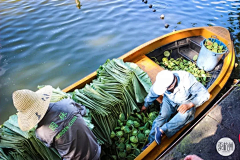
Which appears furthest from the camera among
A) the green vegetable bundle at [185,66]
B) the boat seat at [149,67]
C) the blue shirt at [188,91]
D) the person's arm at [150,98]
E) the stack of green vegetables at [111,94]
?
the green vegetable bundle at [185,66]

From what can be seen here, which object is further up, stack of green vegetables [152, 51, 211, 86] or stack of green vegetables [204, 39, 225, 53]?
stack of green vegetables [204, 39, 225, 53]

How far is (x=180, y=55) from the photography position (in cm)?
481

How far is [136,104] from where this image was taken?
3.41m

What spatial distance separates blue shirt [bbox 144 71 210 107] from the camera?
9.37ft

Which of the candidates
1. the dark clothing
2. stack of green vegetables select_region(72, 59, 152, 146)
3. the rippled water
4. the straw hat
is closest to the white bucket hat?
stack of green vegetables select_region(72, 59, 152, 146)

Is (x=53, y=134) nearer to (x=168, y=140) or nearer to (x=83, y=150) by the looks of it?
(x=83, y=150)

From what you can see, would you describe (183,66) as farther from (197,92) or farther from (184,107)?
(184,107)

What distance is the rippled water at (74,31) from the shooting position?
4.92 meters

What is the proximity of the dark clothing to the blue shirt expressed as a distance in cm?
150

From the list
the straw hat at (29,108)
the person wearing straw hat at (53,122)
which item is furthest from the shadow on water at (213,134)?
the straw hat at (29,108)

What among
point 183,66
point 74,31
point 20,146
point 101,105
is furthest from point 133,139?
point 74,31

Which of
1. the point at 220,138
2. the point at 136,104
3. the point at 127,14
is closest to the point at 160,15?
the point at 127,14

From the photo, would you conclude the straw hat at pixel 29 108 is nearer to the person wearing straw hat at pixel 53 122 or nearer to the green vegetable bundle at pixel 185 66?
the person wearing straw hat at pixel 53 122

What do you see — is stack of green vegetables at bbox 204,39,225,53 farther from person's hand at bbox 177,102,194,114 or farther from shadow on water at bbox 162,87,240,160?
person's hand at bbox 177,102,194,114
